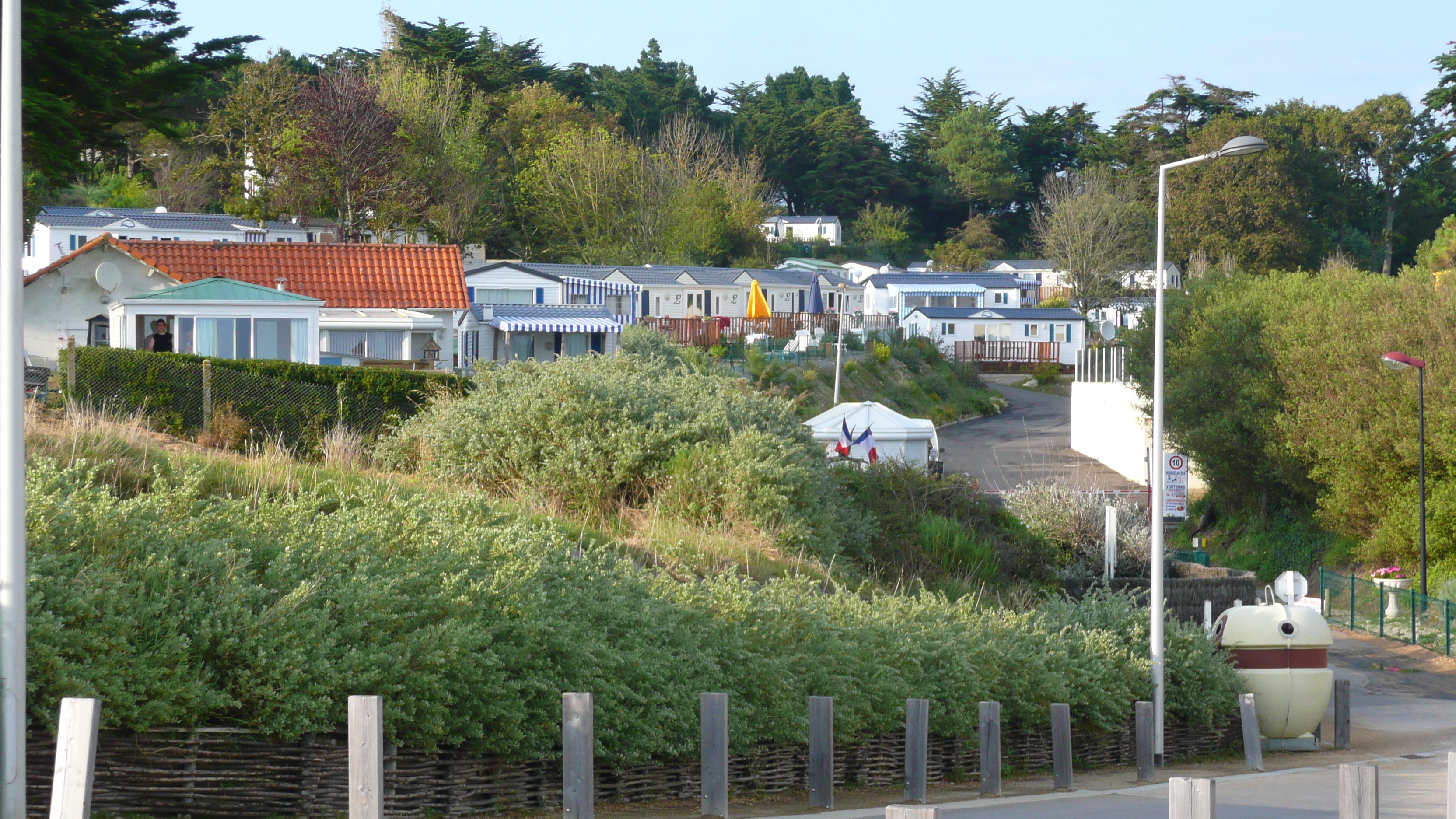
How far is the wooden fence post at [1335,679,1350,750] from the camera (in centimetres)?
1797

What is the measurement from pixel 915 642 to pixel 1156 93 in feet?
294

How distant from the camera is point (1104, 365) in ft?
179

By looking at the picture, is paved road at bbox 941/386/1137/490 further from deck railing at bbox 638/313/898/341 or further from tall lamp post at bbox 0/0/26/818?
tall lamp post at bbox 0/0/26/818

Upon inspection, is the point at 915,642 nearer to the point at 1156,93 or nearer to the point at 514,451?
the point at 514,451

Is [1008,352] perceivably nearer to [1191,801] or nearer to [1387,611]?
[1387,611]

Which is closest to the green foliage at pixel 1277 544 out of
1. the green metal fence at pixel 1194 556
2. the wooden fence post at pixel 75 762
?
the green metal fence at pixel 1194 556

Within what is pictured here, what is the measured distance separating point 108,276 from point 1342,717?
25238 millimetres

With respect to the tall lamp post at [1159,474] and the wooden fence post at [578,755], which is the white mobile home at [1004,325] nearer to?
the tall lamp post at [1159,474]

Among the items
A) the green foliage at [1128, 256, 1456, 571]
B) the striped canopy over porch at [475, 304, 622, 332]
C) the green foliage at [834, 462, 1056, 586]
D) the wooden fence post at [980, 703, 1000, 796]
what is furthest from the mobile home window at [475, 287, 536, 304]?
the wooden fence post at [980, 703, 1000, 796]

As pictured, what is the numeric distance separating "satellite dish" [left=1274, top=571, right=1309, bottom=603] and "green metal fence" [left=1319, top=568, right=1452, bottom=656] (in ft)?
36.1

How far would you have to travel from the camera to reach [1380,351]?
36281 mm

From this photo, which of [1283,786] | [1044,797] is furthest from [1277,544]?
[1044,797]

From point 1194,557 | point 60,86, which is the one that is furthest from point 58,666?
point 1194,557

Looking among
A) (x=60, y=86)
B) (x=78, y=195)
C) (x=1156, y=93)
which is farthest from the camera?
(x=1156, y=93)
